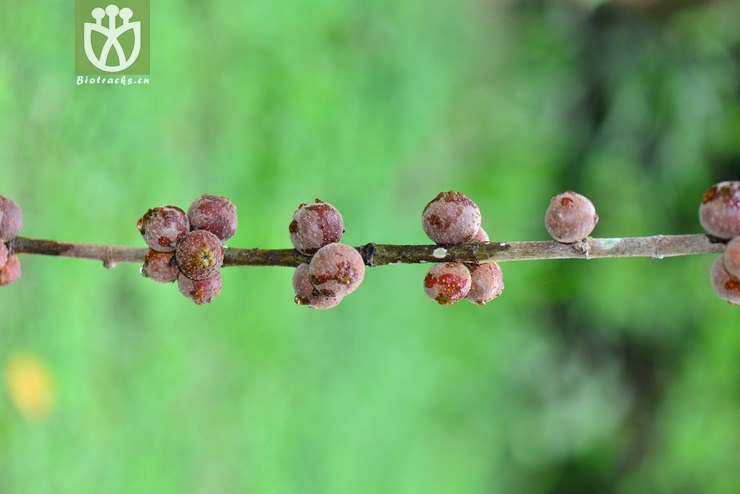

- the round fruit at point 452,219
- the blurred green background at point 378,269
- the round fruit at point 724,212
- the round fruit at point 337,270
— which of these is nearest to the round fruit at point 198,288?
the round fruit at point 337,270

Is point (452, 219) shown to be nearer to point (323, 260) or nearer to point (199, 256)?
point (323, 260)

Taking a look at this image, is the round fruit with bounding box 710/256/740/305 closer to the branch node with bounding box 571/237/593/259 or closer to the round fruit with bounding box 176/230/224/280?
the branch node with bounding box 571/237/593/259

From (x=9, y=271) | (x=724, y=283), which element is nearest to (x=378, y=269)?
(x=9, y=271)

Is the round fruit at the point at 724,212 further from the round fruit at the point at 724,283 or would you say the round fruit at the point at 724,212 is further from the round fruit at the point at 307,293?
the round fruit at the point at 307,293

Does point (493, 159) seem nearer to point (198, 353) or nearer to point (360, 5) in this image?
point (360, 5)

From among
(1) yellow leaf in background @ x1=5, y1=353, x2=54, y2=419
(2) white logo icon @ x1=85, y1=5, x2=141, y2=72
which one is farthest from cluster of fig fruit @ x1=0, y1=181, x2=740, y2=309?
(1) yellow leaf in background @ x1=5, y1=353, x2=54, y2=419
